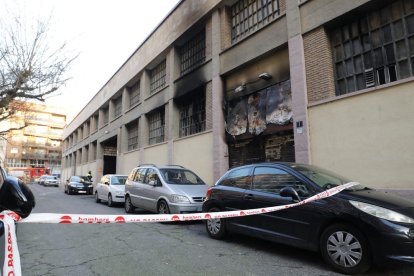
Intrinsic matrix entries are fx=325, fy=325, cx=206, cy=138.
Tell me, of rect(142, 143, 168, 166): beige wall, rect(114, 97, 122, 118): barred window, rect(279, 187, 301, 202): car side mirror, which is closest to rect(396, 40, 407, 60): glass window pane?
rect(279, 187, 301, 202): car side mirror

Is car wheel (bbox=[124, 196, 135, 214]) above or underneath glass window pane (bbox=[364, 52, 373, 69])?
underneath

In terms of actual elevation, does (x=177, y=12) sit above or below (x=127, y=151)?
above

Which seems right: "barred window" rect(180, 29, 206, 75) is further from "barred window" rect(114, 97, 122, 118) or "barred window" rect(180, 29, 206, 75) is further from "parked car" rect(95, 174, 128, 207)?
"barred window" rect(114, 97, 122, 118)

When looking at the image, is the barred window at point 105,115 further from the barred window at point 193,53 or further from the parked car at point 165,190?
the parked car at point 165,190

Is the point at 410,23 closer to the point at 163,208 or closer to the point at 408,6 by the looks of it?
the point at 408,6

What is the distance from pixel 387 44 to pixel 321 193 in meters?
5.65

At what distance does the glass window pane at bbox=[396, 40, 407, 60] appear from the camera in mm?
8047

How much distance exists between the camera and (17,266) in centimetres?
229

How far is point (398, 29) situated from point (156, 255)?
7.91 meters

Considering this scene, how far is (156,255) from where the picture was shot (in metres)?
5.47

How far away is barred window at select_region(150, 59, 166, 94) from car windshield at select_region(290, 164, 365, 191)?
15.1 m

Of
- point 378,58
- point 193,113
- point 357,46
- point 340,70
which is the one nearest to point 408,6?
point 378,58

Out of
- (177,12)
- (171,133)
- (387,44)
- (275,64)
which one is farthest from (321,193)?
(177,12)

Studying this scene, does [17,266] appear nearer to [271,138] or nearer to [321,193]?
[321,193]
